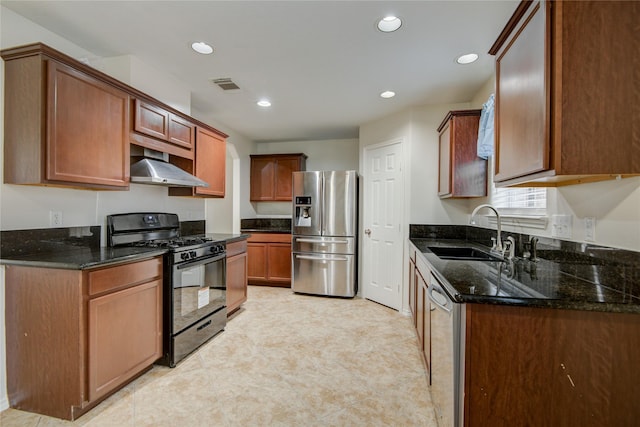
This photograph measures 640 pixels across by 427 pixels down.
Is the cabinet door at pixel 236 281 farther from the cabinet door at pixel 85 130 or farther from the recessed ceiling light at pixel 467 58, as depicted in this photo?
the recessed ceiling light at pixel 467 58

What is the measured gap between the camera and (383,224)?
381 centimetres

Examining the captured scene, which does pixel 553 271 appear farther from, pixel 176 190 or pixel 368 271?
pixel 176 190

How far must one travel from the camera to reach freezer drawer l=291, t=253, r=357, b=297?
4.07m

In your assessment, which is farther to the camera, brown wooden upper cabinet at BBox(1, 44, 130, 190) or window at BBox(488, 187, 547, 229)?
window at BBox(488, 187, 547, 229)

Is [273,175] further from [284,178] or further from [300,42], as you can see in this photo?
[300,42]

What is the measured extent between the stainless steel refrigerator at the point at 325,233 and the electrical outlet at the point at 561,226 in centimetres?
253

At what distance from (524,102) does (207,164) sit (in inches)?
115

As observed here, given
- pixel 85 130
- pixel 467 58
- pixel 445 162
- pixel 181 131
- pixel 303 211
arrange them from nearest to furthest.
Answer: pixel 85 130 < pixel 467 58 < pixel 181 131 < pixel 445 162 < pixel 303 211

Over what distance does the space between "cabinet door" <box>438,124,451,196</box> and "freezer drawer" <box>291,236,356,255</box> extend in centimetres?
144

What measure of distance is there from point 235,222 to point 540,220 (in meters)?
4.09

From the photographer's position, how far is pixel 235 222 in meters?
4.82

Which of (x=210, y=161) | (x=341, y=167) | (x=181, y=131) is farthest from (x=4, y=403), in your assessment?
(x=341, y=167)

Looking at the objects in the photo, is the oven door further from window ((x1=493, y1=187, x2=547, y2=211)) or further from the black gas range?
window ((x1=493, y1=187, x2=547, y2=211))

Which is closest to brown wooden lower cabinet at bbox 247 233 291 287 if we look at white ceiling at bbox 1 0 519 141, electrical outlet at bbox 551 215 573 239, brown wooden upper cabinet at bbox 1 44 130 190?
white ceiling at bbox 1 0 519 141
